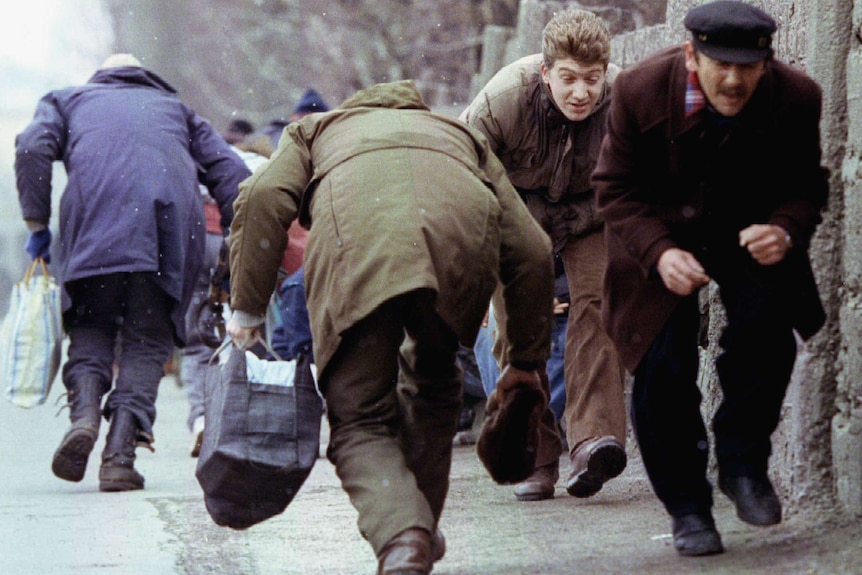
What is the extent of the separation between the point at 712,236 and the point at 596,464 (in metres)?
1.41

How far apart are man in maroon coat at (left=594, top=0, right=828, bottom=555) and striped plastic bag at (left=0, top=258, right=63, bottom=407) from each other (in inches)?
143

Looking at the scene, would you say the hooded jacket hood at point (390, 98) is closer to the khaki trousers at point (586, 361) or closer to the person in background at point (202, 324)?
the khaki trousers at point (586, 361)

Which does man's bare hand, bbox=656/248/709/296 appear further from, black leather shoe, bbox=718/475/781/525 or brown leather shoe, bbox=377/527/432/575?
brown leather shoe, bbox=377/527/432/575

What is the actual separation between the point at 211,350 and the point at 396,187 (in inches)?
202

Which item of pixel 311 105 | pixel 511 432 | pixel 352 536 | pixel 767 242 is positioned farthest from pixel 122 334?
pixel 311 105

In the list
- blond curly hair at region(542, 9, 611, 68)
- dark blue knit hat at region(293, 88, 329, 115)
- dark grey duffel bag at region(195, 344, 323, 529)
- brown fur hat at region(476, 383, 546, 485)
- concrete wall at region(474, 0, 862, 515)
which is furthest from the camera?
dark blue knit hat at region(293, 88, 329, 115)

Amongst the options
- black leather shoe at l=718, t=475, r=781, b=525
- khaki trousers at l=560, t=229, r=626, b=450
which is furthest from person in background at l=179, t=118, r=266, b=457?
black leather shoe at l=718, t=475, r=781, b=525

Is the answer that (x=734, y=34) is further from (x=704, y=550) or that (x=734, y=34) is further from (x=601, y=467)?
(x=601, y=467)

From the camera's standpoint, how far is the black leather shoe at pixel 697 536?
4648 mm

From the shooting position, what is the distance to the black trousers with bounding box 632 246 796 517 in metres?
4.55

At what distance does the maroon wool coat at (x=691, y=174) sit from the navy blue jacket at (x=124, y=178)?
339 centimetres

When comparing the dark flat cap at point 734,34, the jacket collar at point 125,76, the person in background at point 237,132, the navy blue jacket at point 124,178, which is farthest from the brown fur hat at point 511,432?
the person in background at point 237,132

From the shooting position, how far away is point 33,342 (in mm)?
7672

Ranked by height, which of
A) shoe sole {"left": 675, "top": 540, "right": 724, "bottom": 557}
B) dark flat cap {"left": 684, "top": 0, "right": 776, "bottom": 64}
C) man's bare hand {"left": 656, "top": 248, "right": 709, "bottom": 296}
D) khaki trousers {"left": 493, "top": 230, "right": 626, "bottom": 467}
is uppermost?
dark flat cap {"left": 684, "top": 0, "right": 776, "bottom": 64}
